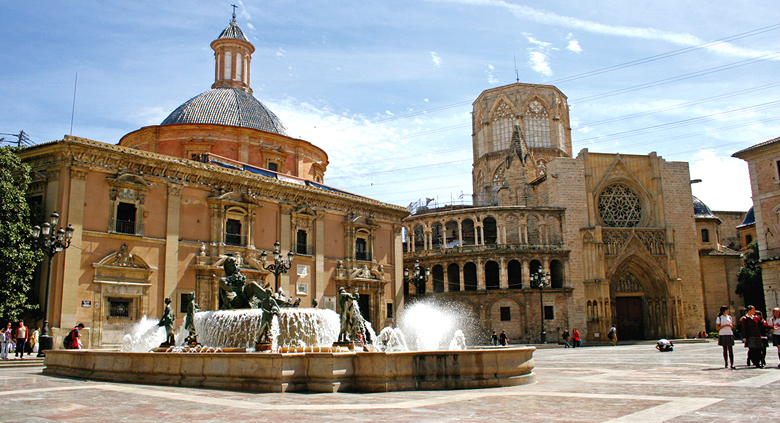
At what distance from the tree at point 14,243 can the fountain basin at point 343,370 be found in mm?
12026

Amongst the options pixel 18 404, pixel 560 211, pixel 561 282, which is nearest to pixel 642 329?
pixel 561 282

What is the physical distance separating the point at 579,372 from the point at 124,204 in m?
17.6

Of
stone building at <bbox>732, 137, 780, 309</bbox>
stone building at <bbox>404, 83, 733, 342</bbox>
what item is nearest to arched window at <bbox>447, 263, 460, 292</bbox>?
stone building at <bbox>404, 83, 733, 342</bbox>

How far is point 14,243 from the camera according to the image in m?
20.0

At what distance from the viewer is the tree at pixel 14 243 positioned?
63.9 ft

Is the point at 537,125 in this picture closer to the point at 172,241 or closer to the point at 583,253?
the point at 583,253

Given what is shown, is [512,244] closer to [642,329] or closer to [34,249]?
[642,329]

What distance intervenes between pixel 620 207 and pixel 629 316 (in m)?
7.55

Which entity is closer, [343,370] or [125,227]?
[343,370]

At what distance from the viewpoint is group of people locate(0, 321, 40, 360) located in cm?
1757

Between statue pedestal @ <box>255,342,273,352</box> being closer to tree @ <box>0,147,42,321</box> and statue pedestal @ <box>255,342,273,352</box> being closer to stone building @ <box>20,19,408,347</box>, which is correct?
stone building @ <box>20,19,408,347</box>

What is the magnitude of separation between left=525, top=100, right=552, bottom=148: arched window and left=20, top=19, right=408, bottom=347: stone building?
23956 mm

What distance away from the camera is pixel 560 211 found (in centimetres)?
4062

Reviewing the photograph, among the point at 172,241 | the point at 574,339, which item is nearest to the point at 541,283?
the point at 574,339
